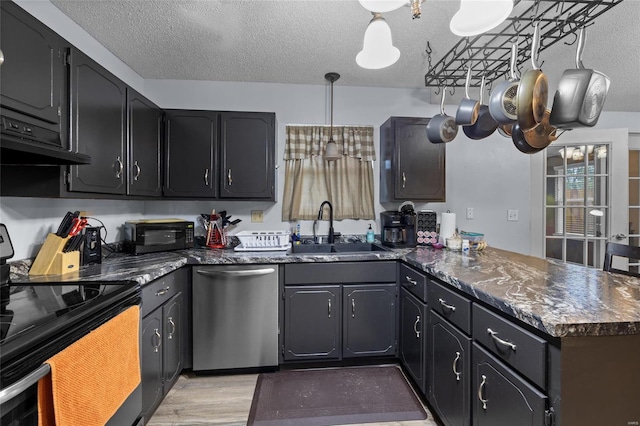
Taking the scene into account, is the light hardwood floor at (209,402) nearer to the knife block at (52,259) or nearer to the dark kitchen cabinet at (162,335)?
the dark kitchen cabinet at (162,335)

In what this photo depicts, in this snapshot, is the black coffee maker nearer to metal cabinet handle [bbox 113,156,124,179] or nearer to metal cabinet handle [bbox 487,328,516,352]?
metal cabinet handle [bbox 487,328,516,352]

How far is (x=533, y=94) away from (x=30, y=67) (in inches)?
86.7

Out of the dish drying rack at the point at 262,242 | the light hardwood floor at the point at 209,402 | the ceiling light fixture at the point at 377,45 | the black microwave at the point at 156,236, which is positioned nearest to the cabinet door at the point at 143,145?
the black microwave at the point at 156,236

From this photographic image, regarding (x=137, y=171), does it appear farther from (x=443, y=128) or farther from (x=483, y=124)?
(x=483, y=124)

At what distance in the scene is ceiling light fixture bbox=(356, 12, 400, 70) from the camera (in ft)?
4.27

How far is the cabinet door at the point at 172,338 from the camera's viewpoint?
1798 millimetres

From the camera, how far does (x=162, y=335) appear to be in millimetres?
1756

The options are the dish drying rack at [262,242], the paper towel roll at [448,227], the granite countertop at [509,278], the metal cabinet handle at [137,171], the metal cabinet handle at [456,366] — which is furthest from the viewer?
the paper towel roll at [448,227]

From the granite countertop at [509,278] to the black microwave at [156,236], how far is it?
0.08m

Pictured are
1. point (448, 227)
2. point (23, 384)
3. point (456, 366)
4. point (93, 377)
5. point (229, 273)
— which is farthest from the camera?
point (448, 227)

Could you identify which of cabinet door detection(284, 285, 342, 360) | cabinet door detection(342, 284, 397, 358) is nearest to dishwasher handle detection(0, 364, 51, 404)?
cabinet door detection(284, 285, 342, 360)

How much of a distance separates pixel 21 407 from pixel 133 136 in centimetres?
170

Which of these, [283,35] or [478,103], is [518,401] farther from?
[283,35]

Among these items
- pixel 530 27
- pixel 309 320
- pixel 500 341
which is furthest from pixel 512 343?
pixel 530 27
